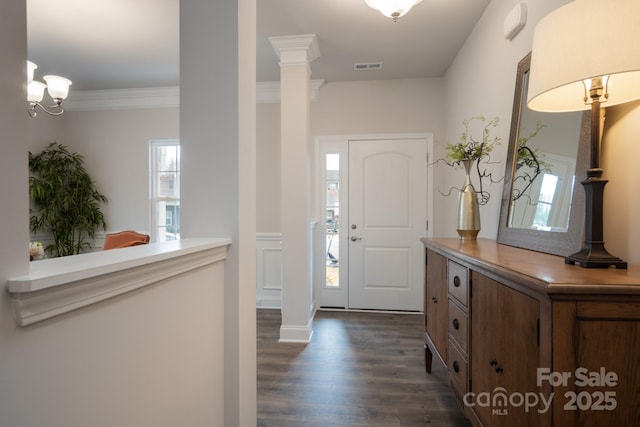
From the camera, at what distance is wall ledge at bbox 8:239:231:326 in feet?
1.64

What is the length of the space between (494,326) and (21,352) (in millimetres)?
1332

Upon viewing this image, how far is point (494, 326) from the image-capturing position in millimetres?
1147

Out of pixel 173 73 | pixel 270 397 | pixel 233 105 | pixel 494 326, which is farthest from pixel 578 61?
pixel 173 73

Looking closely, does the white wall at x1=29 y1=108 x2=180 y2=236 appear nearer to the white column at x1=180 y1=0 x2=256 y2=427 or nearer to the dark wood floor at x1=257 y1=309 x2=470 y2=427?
the dark wood floor at x1=257 y1=309 x2=470 y2=427

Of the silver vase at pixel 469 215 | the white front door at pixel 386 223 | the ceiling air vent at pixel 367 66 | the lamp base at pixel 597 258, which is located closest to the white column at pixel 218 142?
the lamp base at pixel 597 258

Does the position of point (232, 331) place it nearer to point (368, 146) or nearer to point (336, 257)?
point (336, 257)

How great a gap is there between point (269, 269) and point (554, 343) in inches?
131

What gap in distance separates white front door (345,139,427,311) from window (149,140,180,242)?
93.9 inches

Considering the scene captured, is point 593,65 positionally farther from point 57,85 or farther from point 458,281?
point 57,85

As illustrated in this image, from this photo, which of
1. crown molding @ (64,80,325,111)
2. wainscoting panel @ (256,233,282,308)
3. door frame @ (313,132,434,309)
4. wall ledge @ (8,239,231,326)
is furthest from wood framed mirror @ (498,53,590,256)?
crown molding @ (64,80,325,111)

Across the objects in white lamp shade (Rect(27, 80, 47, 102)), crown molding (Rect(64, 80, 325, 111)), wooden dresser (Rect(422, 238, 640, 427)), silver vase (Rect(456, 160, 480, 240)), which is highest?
crown molding (Rect(64, 80, 325, 111))

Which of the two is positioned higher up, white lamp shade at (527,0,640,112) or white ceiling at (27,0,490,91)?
white ceiling at (27,0,490,91)

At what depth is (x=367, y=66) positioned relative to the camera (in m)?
3.26

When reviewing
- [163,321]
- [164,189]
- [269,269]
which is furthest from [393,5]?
[164,189]
